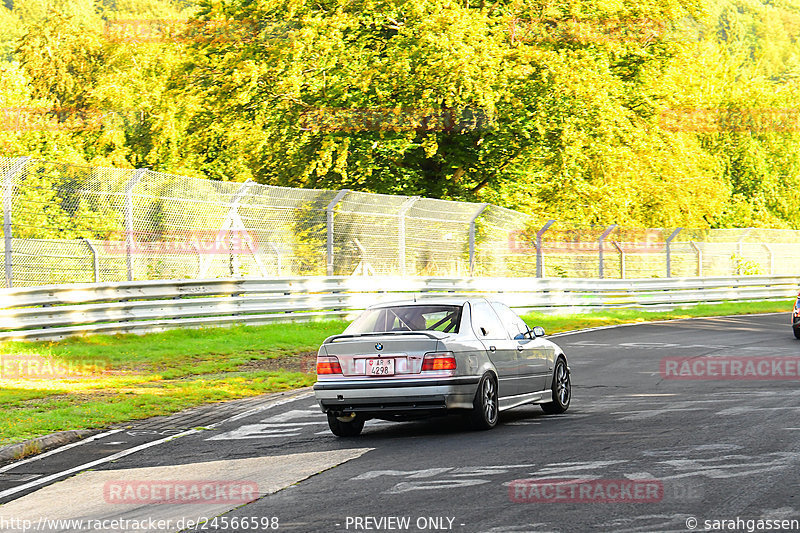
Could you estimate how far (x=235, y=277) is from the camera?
2134 centimetres

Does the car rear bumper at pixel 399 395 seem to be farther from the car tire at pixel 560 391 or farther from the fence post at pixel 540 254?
the fence post at pixel 540 254

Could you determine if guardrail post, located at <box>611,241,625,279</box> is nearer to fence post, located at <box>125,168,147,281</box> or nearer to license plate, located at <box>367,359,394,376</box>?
fence post, located at <box>125,168,147,281</box>

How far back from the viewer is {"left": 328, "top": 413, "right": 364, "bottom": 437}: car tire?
33.3ft

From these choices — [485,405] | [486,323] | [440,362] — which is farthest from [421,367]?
[486,323]

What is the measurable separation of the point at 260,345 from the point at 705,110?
4245 centimetres

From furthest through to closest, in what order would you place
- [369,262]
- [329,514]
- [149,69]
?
[149,69] → [369,262] → [329,514]

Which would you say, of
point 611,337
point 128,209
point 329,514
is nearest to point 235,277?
point 128,209

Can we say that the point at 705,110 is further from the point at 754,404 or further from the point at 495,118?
the point at 754,404

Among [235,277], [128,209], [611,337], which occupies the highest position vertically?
[128,209]

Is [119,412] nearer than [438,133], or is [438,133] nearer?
[119,412]

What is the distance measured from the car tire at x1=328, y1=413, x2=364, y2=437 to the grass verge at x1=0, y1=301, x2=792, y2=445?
268 centimetres

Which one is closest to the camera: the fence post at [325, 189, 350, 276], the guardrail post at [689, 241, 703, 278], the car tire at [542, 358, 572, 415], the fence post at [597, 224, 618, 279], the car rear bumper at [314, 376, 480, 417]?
the car rear bumper at [314, 376, 480, 417]

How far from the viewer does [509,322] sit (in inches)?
447

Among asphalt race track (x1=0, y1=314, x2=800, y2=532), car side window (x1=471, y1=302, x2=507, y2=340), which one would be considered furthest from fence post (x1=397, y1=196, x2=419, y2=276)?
car side window (x1=471, y1=302, x2=507, y2=340)
